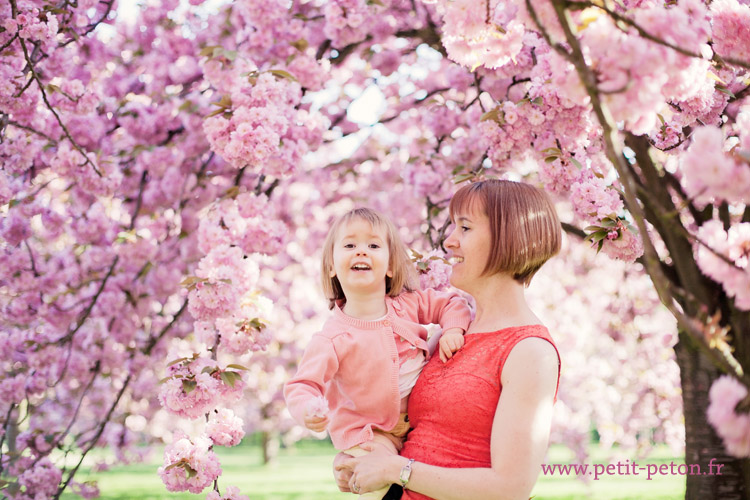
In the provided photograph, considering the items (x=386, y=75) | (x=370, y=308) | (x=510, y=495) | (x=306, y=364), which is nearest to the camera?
(x=510, y=495)

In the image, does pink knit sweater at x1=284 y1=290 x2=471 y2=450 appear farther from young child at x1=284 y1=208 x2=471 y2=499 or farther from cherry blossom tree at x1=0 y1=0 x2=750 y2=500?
cherry blossom tree at x1=0 y1=0 x2=750 y2=500

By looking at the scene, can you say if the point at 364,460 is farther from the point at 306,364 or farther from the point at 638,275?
the point at 638,275

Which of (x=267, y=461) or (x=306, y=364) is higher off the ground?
(x=267, y=461)

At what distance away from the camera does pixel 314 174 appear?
24.4 ft

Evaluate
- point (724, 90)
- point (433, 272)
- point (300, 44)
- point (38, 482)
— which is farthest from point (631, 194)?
point (38, 482)

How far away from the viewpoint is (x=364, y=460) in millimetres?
2076

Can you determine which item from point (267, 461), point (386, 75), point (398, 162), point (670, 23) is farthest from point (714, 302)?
point (267, 461)

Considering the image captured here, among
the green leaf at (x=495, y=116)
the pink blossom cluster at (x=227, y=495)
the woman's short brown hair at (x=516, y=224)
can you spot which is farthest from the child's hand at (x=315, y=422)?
the green leaf at (x=495, y=116)

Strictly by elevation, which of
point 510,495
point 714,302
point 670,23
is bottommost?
point 510,495

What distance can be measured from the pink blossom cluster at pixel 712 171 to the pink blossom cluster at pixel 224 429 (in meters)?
2.19

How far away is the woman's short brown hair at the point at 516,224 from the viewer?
2176mm

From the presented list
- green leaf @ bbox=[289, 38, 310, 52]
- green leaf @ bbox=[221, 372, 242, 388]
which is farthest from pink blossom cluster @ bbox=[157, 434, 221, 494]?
green leaf @ bbox=[289, 38, 310, 52]

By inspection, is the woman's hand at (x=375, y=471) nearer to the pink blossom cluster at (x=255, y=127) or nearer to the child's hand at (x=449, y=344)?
the child's hand at (x=449, y=344)

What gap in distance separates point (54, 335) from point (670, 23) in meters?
5.20
